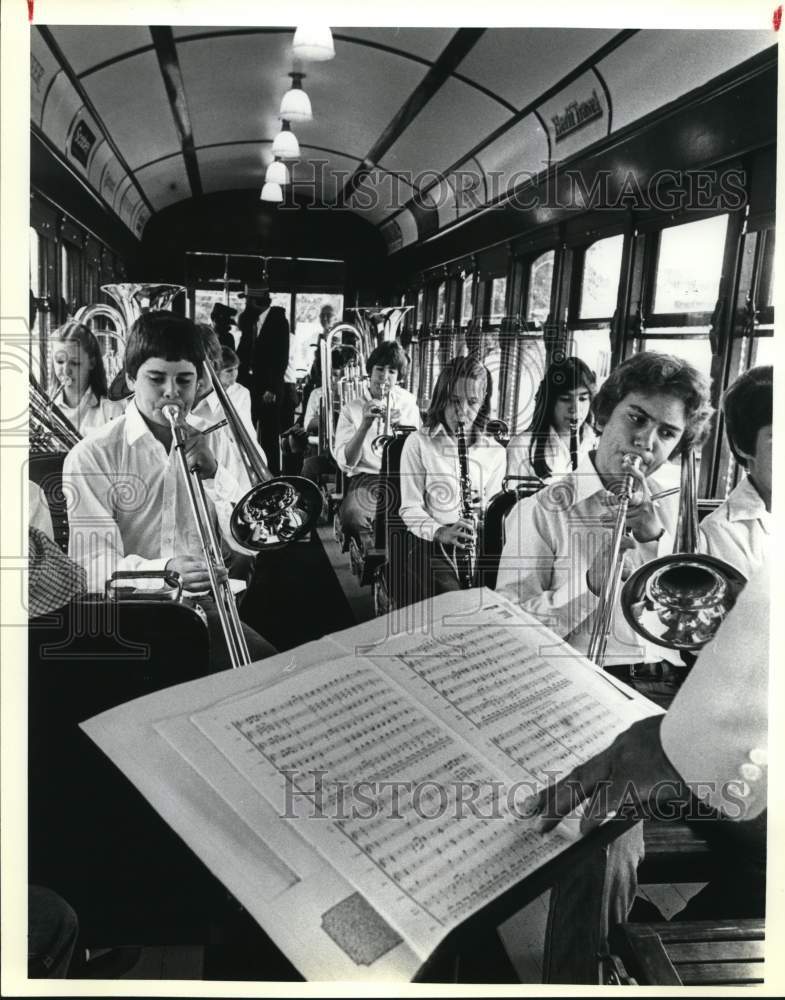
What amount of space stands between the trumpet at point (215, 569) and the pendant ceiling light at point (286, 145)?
2.13 feet

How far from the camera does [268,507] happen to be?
1976 millimetres

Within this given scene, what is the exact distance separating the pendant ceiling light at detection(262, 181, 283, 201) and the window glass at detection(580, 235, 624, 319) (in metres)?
0.67

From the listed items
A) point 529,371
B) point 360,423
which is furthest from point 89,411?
point 529,371

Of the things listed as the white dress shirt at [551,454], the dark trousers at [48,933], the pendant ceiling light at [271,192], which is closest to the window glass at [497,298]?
the white dress shirt at [551,454]

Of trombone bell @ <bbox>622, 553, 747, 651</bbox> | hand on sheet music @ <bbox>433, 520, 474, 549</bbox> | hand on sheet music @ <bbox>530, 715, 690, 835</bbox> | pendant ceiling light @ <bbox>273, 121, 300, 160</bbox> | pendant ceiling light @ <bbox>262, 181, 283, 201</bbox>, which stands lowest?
hand on sheet music @ <bbox>530, 715, 690, 835</bbox>

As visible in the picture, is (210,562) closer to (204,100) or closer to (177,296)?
(177,296)

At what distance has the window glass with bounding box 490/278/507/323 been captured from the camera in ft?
6.39

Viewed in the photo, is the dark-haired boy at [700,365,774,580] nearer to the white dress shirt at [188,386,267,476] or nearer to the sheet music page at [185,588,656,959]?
the sheet music page at [185,588,656,959]

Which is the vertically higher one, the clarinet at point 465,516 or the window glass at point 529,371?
the window glass at point 529,371

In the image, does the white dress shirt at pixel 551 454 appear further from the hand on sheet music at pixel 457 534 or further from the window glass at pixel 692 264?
the window glass at pixel 692 264

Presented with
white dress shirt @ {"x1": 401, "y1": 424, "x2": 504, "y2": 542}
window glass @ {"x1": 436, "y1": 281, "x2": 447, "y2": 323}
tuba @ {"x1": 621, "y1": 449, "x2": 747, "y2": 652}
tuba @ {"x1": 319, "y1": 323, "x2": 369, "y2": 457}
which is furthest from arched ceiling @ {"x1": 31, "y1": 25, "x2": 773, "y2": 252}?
tuba @ {"x1": 621, "y1": 449, "x2": 747, "y2": 652}

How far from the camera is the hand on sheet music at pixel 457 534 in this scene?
198 centimetres

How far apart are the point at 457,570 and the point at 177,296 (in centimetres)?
85

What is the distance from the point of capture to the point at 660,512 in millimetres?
1985
